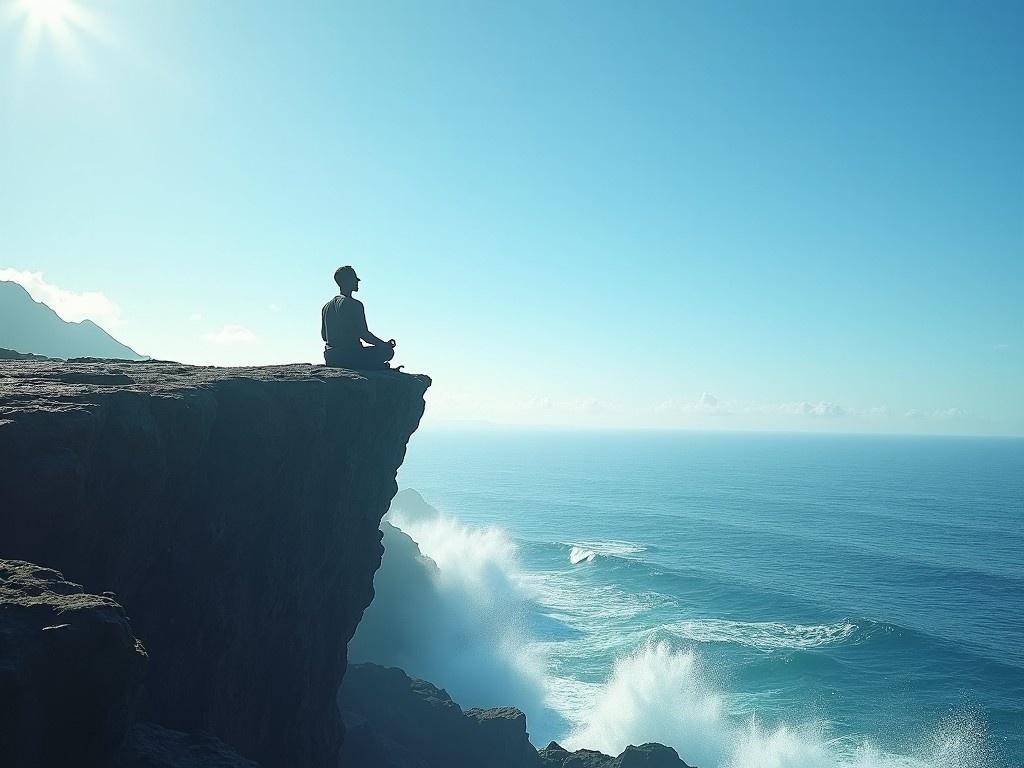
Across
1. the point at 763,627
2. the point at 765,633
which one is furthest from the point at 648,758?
the point at 763,627

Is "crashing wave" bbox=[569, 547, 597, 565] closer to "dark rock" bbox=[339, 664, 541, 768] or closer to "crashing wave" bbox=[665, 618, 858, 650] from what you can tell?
"crashing wave" bbox=[665, 618, 858, 650]

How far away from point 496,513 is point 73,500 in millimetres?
104567

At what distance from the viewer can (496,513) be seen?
109m

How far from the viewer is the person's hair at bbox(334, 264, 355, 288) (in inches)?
650

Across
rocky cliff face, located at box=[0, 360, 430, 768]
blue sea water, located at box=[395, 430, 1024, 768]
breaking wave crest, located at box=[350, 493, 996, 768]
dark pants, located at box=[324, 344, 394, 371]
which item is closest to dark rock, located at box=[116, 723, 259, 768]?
rocky cliff face, located at box=[0, 360, 430, 768]

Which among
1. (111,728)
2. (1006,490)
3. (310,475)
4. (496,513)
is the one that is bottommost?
(496,513)

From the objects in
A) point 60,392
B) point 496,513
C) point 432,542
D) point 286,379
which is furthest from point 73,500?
point 496,513

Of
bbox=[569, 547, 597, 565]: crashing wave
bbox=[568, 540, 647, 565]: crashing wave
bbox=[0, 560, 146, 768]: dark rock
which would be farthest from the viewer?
bbox=[568, 540, 647, 565]: crashing wave

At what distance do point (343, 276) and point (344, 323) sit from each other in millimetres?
1253

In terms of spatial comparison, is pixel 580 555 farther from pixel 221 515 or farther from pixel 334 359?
pixel 221 515

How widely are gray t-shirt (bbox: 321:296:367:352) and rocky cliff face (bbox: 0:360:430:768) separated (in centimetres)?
142

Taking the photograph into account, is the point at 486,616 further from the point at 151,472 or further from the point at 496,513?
the point at 496,513

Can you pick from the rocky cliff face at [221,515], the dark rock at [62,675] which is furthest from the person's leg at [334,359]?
the dark rock at [62,675]

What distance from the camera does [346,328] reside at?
16609mm
